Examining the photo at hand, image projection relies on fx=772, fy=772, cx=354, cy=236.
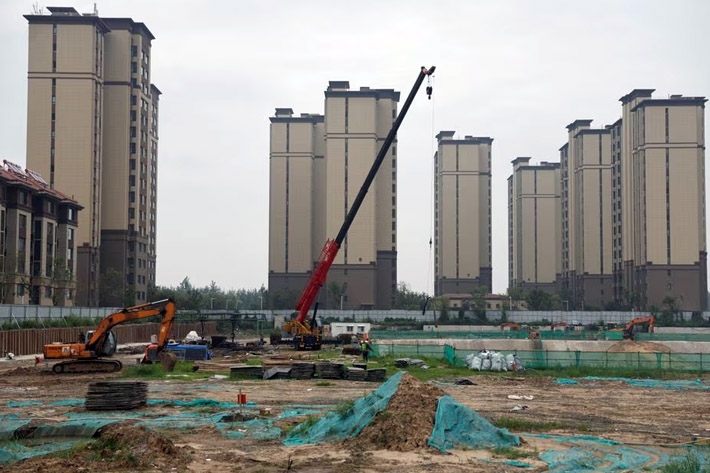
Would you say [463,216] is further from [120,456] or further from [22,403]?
[120,456]

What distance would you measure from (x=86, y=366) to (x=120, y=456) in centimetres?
2443

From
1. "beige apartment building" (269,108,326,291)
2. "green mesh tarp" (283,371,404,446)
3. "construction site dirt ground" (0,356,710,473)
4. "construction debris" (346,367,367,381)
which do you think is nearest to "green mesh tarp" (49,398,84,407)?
"construction site dirt ground" (0,356,710,473)

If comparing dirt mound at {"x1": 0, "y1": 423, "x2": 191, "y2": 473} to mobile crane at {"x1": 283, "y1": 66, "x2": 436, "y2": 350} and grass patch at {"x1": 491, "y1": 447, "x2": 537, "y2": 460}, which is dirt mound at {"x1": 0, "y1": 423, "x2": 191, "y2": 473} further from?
mobile crane at {"x1": 283, "y1": 66, "x2": 436, "y2": 350}

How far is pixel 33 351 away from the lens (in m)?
53.0

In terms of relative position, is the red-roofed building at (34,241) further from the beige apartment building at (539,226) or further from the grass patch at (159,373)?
the beige apartment building at (539,226)

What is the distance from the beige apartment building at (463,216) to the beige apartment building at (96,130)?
276ft

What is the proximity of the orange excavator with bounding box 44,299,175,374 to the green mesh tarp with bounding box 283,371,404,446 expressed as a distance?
21350 millimetres

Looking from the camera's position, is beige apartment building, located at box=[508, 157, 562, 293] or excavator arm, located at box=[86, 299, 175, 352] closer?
excavator arm, located at box=[86, 299, 175, 352]

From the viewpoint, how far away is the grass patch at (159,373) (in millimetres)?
36719

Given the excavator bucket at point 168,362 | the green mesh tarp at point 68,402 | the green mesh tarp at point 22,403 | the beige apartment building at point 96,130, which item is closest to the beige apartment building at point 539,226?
the beige apartment building at point 96,130

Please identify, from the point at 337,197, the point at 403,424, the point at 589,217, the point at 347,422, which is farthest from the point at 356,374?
the point at 589,217

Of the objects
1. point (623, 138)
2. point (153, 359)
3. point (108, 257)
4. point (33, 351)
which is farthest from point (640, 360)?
point (623, 138)

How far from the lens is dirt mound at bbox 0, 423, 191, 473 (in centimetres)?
1568

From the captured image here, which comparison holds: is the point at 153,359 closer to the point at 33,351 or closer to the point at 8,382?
the point at 8,382
